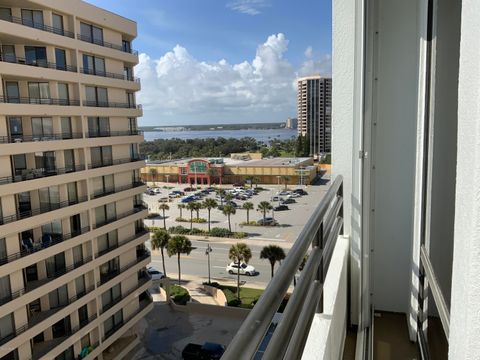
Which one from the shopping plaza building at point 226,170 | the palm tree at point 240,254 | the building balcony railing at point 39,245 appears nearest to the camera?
the building balcony railing at point 39,245

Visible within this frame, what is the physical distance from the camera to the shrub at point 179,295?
14844 millimetres

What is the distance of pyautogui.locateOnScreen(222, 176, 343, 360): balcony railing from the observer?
1.13 feet

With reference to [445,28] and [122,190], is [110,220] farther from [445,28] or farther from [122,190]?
[445,28]

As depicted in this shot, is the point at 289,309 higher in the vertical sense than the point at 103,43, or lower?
lower

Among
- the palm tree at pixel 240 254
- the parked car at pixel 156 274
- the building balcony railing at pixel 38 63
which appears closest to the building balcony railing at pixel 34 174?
the building balcony railing at pixel 38 63

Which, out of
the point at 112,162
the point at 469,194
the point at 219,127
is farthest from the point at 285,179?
the point at 469,194

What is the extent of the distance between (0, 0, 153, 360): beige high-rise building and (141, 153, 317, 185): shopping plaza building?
129 cm

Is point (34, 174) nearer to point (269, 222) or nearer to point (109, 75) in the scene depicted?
point (109, 75)

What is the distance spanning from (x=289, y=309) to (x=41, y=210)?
10.7 m

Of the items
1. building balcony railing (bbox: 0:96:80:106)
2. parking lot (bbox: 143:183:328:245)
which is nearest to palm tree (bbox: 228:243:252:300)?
parking lot (bbox: 143:183:328:245)

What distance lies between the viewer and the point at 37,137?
32.2 ft

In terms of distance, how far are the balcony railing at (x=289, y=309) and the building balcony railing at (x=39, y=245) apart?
33.9 ft

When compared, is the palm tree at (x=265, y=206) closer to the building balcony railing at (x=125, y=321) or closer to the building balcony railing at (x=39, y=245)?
the building balcony railing at (x=125, y=321)

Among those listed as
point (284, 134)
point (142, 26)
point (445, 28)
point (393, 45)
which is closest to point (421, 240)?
point (445, 28)
